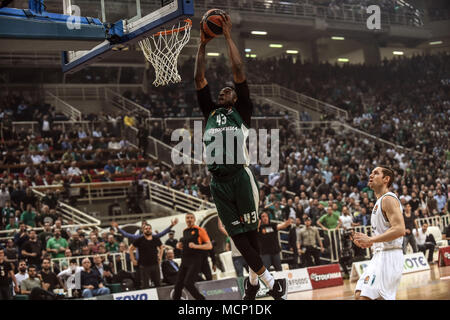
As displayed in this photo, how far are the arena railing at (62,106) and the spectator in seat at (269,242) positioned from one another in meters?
13.7

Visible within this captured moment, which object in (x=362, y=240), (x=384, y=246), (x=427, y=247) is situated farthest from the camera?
(x=427, y=247)

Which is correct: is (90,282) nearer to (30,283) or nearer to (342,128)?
(30,283)

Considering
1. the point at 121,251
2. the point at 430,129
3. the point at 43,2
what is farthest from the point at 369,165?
the point at 43,2

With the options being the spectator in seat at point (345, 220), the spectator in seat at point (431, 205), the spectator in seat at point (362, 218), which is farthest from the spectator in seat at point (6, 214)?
the spectator in seat at point (431, 205)

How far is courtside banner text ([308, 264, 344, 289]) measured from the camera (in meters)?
13.6

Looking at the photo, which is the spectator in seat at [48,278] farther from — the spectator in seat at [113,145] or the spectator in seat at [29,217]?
the spectator in seat at [113,145]

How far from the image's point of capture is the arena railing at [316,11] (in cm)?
2792

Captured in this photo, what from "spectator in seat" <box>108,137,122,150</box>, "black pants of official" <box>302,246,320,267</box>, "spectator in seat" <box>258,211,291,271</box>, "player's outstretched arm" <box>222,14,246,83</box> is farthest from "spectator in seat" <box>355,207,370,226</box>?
"player's outstretched arm" <box>222,14,246,83</box>

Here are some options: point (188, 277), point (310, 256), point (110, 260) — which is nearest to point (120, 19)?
point (188, 277)

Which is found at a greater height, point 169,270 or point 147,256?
point 147,256

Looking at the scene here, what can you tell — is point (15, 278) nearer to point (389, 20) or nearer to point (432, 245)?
point (432, 245)

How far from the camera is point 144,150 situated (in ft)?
71.3

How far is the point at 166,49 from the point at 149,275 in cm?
493

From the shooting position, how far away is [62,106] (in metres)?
25.6
